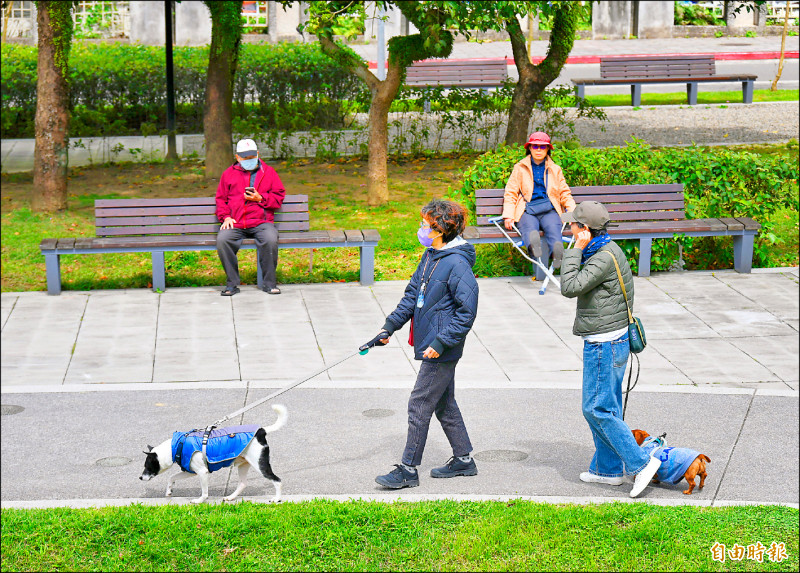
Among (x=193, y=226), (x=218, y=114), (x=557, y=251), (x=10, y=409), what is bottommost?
(x=10, y=409)

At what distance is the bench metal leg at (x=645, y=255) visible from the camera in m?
11.1

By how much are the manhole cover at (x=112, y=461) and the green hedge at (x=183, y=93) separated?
488 inches

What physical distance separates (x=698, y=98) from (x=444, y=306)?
20.2 meters

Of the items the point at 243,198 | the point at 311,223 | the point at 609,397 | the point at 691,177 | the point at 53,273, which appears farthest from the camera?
the point at 311,223

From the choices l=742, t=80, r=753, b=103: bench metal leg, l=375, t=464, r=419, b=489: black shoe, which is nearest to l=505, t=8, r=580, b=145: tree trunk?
l=742, t=80, r=753, b=103: bench metal leg

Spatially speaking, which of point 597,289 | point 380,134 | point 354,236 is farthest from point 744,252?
point 597,289

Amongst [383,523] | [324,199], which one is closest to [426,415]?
[383,523]

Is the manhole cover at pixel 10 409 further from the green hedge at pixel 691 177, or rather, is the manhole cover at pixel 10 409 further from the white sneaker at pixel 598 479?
the green hedge at pixel 691 177

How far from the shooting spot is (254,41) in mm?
20406

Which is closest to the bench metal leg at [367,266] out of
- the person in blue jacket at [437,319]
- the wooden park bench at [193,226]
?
the wooden park bench at [193,226]

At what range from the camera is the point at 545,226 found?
10727 millimetres

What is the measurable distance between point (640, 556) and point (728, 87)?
913 inches

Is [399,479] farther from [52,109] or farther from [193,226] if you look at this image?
[52,109]

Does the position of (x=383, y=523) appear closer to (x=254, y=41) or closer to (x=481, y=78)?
(x=254, y=41)
